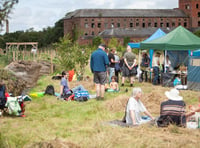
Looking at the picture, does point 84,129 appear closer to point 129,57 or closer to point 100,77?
point 100,77

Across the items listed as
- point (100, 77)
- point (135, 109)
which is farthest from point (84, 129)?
point (100, 77)

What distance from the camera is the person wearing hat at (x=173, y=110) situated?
757 cm

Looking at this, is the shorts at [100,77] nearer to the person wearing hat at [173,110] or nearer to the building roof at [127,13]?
the person wearing hat at [173,110]

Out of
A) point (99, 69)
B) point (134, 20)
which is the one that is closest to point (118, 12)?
point (134, 20)

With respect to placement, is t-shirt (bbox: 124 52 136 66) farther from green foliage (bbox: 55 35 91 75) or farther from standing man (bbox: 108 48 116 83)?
green foliage (bbox: 55 35 91 75)

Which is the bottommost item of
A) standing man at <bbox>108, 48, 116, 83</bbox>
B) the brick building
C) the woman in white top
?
the woman in white top

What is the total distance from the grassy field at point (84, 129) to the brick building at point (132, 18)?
96284mm

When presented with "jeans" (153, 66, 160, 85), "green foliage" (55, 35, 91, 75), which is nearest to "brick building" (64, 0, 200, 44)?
"green foliage" (55, 35, 91, 75)

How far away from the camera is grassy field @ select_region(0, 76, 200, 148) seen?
22.4ft

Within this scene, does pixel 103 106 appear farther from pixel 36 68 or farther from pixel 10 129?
pixel 36 68

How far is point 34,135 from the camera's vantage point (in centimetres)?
778

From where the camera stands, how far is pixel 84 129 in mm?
8188

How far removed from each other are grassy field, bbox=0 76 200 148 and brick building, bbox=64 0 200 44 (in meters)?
96.3

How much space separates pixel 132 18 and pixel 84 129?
107m
